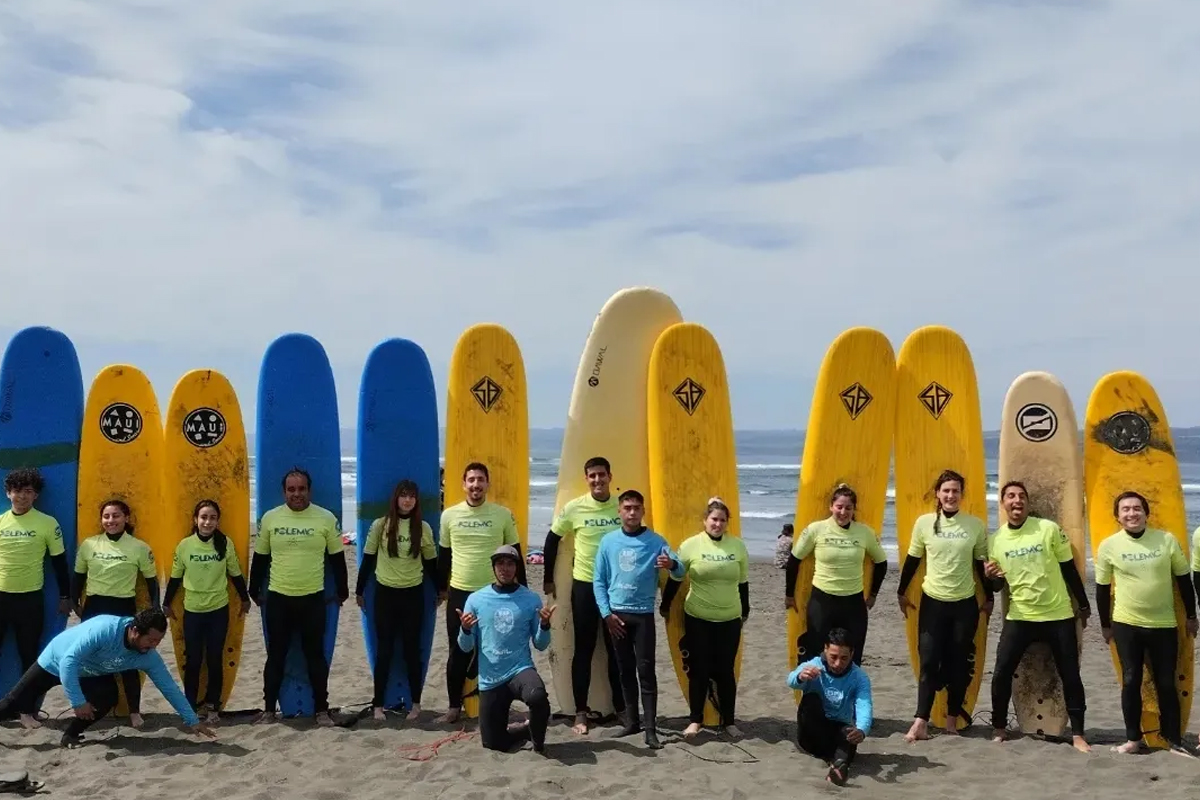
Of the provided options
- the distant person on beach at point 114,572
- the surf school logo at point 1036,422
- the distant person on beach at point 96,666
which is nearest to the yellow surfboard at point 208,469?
the distant person on beach at point 114,572

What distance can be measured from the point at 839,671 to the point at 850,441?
1.53m

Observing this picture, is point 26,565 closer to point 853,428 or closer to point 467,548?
point 467,548

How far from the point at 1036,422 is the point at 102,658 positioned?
16.0 feet

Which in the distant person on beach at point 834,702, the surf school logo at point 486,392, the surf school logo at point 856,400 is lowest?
the distant person on beach at point 834,702

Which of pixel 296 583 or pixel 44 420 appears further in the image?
pixel 44 420

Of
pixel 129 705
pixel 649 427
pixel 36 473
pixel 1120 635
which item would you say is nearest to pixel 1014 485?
pixel 1120 635

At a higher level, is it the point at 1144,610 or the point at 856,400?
the point at 856,400

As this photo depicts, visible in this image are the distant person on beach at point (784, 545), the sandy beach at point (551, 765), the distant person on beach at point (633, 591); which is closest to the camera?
the sandy beach at point (551, 765)

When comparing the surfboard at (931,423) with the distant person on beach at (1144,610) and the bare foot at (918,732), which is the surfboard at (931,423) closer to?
the bare foot at (918,732)

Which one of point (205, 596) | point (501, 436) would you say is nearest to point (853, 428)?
point (501, 436)

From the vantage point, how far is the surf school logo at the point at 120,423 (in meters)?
5.62

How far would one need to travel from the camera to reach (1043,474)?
5316mm

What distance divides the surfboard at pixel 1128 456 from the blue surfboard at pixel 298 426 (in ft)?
13.4

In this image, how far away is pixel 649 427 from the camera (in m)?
5.71
